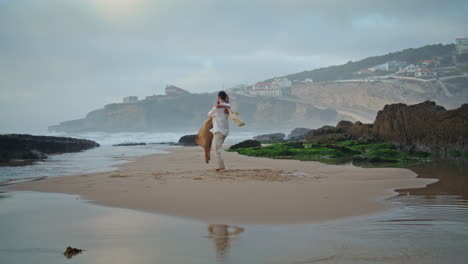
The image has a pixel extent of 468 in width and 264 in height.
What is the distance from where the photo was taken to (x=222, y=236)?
305cm

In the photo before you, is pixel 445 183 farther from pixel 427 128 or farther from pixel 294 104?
pixel 294 104

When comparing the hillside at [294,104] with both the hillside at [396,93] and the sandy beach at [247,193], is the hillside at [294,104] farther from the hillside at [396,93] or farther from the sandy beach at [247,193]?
the sandy beach at [247,193]

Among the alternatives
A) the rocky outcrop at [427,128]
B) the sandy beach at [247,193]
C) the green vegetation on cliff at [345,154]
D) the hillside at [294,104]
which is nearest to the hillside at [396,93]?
the hillside at [294,104]

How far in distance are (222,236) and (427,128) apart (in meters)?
11.7

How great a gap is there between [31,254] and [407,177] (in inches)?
243

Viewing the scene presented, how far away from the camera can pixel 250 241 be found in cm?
288

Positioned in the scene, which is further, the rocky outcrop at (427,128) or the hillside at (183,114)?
the hillside at (183,114)

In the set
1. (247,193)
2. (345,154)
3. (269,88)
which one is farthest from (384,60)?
(247,193)

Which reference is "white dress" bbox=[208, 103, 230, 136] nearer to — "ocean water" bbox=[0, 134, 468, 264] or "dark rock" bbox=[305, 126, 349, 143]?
"ocean water" bbox=[0, 134, 468, 264]

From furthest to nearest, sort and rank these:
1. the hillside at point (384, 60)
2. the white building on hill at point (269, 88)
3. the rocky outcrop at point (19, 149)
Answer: the hillside at point (384, 60) → the white building on hill at point (269, 88) → the rocky outcrop at point (19, 149)

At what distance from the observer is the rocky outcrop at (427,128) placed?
11.4 m

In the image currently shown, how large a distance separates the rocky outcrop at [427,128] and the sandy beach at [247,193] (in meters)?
5.11

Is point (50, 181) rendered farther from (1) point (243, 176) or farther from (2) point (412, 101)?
(2) point (412, 101)

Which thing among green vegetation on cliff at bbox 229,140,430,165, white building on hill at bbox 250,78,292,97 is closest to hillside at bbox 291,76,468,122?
white building on hill at bbox 250,78,292,97
